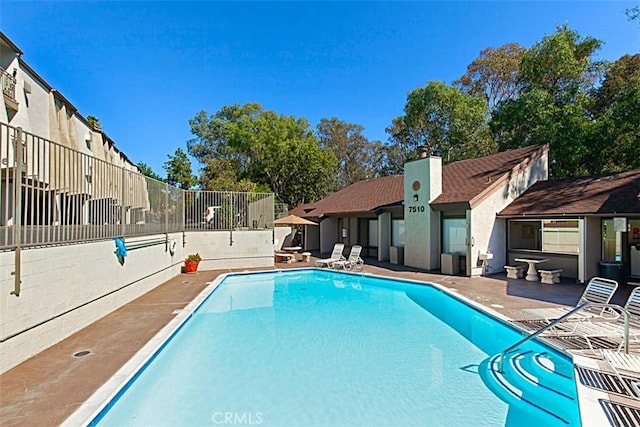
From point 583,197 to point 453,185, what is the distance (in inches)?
205

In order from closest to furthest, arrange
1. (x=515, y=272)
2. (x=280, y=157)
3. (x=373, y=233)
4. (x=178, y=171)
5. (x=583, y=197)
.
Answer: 1. (x=583, y=197)
2. (x=515, y=272)
3. (x=373, y=233)
4. (x=280, y=157)
5. (x=178, y=171)

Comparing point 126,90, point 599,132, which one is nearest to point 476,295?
point 599,132

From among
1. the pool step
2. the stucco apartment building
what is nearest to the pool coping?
the pool step

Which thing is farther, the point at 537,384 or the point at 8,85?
the point at 8,85

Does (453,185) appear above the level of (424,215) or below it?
above

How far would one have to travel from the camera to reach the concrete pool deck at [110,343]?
14.3ft

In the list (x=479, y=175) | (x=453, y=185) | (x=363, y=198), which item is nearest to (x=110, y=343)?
(x=453, y=185)

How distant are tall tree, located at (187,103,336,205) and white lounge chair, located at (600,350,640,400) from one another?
1352 inches

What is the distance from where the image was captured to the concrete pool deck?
14.3 ft

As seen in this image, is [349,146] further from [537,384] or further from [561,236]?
[537,384]

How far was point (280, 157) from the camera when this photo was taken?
38.1m

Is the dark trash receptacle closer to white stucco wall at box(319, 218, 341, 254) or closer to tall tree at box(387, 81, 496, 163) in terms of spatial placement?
white stucco wall at box(319, 218, 341, 254)

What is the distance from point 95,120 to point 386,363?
33.6 m

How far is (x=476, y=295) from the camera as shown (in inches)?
428
